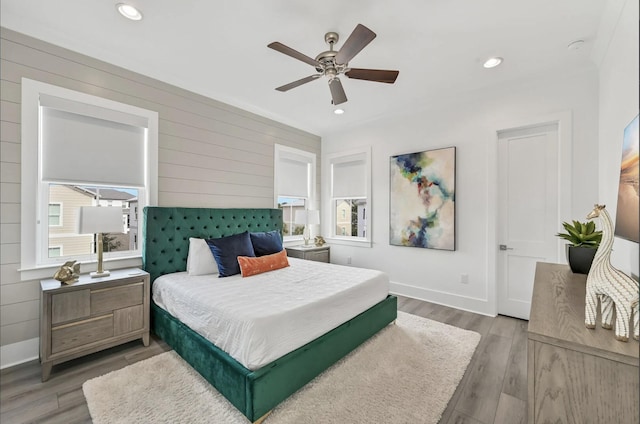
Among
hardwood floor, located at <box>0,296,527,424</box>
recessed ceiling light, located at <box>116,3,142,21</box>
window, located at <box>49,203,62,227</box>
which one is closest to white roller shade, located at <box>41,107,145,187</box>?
window, located at <box>49,203,62,227</box>

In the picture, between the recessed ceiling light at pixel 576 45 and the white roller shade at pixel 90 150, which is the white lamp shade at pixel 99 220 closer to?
the white roller shade at pixel 90 150

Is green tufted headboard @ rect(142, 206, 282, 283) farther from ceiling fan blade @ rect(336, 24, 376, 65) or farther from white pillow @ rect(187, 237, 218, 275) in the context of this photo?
ceiling fan blade @ rect(336, 24, 376, 65)

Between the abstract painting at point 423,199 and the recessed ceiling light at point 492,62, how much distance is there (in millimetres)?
1033

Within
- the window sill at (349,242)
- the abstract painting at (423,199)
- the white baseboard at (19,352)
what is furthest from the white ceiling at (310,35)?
the white baseboard at (19,352)

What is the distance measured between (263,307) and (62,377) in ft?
5.83

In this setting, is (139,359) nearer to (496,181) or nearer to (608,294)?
(608,294)

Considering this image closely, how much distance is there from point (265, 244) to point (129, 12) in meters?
2.59

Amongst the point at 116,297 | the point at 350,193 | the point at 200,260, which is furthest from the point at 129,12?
the point at 350,193

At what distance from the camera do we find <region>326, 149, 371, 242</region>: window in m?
4.73

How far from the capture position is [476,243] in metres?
3.51

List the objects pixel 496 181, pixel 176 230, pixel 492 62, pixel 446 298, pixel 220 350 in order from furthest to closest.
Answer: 1. pixel 446 298
2. pixel 496 181
3. pixel 176 230
4. pixel 492 62
5. pixel 220 350

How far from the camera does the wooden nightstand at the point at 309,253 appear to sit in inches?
174

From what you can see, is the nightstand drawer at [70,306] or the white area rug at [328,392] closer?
the white area rug at [328,392]

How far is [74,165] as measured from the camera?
2611 mm
